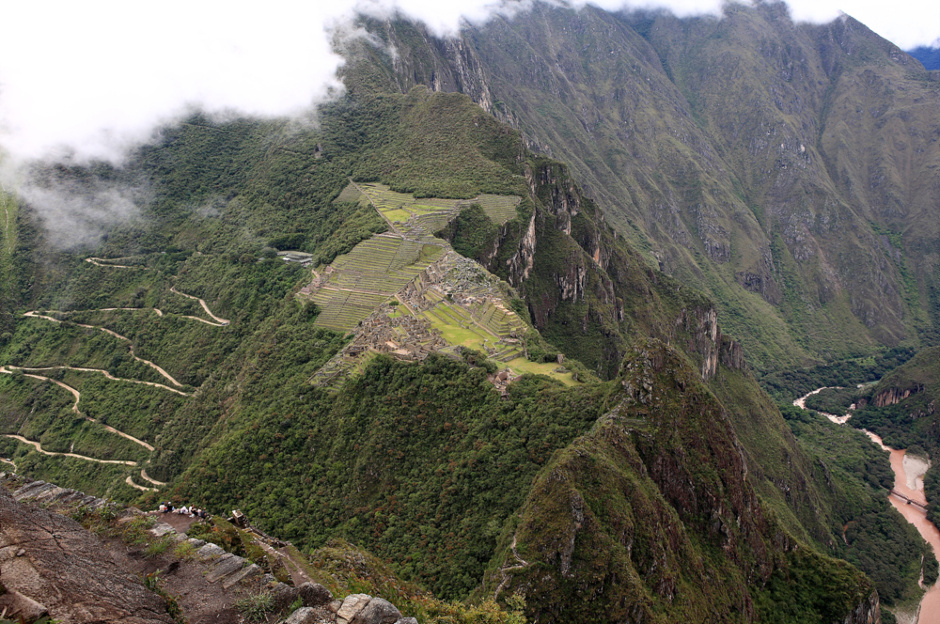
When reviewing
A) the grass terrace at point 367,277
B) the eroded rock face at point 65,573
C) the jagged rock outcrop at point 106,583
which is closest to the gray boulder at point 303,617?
the jagged rock outcrop at point 106,583

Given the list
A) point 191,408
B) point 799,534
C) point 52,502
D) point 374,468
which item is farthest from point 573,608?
point 799,534

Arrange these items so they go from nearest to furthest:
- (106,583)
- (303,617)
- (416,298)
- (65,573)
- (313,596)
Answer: (65,573)
(106,583)
(303,617)
(313,596)
(416,298)

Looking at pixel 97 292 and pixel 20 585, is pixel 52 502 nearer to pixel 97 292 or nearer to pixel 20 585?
pixel 20 585

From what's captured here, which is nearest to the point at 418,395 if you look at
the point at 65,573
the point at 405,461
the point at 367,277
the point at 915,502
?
the point at 405,461

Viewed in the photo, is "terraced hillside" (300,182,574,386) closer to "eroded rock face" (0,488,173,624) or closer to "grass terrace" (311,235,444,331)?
"grass terrace" (311,235,444,331)

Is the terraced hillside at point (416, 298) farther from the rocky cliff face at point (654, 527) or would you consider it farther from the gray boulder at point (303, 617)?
the gray boulder at point (303, 617)

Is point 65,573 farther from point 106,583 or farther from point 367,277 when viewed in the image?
point 367,277
